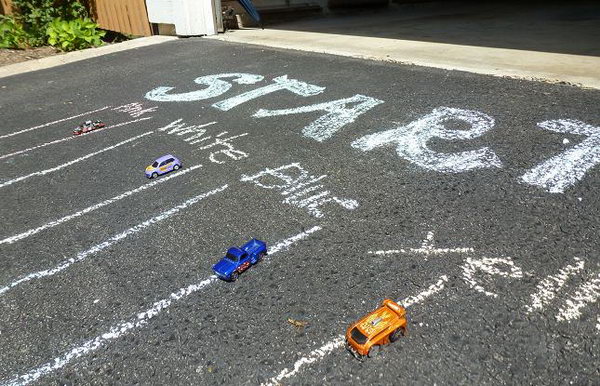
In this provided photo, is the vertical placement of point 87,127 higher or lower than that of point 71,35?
lower

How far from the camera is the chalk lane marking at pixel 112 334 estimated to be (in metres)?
2.65

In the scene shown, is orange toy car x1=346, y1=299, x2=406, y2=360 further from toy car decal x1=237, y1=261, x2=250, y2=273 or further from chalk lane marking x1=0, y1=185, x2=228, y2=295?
chalk lane marking x1=0, y1=185, x2=228, y2=295

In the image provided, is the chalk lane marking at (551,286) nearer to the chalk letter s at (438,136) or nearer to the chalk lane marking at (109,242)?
the chalk letter s at (438,136)

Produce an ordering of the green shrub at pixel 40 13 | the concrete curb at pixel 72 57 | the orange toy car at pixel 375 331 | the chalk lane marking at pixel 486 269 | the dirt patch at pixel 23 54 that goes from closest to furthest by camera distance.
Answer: the orange toy car at pixel 375 331
the chalk lane marking at pixel 486 269
the concrete curb at pixel 72 57
the dirt patch at pixel 23 54
the green shrub at pixel 40 13

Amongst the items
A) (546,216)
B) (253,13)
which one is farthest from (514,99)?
(253,13)

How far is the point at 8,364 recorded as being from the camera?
8.96 ft

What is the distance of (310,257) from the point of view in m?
3.37

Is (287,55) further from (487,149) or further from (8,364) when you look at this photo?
(8,364)

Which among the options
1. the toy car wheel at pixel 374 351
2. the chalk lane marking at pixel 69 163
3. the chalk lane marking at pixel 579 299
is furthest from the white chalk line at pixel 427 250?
the chalk lane marking at pixel 69 163

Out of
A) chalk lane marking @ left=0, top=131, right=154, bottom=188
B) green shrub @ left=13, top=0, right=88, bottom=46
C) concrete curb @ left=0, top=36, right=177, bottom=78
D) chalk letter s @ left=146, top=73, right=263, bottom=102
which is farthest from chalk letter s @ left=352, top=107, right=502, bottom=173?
green shrub @ left=13, top=0, right=88, bottom=46

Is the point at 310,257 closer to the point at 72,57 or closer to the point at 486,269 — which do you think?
the point at 486,269

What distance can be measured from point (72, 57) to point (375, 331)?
39.6ft

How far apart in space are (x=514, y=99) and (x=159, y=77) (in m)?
6.40

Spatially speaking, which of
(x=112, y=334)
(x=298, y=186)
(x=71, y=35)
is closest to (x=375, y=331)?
(x=112, y=334)
